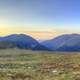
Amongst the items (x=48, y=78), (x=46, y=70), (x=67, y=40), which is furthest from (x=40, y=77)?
(x=67, y=40)

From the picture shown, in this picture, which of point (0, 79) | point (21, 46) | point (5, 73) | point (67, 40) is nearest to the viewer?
point (0, 79)

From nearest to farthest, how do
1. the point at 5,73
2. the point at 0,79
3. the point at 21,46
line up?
the point at 0,79 < the point at 5,73 < the point at 21,46

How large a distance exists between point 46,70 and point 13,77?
13.8 feet

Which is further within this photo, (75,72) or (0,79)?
(75,72)

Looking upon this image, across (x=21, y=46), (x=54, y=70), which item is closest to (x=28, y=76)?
(x=54, y=70)

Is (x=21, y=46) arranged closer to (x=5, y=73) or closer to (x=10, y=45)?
(x=10, y=45)

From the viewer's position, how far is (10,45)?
10656 centimetres

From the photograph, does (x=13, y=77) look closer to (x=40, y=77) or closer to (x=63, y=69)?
(x=40, y=77)

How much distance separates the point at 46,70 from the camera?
34.9m

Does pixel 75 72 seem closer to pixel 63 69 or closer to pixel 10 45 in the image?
pixel 63 69

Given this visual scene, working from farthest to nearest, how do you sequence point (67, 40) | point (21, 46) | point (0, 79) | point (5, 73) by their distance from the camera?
point (67, 40), point (21, 46), point (5, 73), point (0, 79)

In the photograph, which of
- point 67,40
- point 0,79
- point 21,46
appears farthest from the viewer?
point 67,40

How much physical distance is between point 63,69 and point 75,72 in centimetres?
193

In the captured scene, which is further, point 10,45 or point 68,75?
point 10,45
